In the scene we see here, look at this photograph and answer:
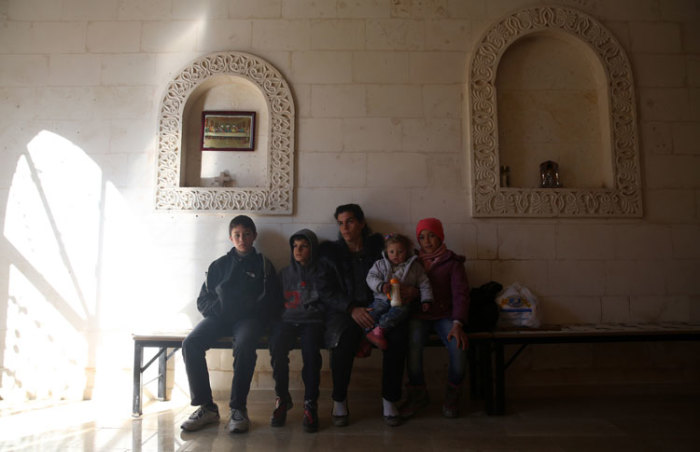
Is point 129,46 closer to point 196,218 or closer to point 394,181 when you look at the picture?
point 196,218

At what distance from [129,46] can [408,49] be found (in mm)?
2610

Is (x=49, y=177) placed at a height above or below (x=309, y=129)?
below

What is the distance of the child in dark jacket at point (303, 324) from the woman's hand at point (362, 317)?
25cm

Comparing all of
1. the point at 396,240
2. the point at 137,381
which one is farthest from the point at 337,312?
the point at 137,381

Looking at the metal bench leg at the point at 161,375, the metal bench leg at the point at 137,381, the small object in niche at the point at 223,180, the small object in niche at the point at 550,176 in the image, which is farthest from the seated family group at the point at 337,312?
the small object in niche at the point at 550,176

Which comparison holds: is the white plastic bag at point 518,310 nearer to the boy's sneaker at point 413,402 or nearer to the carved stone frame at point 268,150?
the boy's sneaker at point 413,402

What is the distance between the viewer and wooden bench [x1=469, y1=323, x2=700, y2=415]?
9.93ft

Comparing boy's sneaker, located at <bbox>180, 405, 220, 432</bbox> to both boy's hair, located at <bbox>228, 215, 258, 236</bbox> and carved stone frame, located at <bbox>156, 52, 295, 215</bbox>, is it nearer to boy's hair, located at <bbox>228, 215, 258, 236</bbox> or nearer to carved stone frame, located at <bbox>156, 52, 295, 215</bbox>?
boy's hair, located at <bbox>228, 215, 258, 236</bbox>

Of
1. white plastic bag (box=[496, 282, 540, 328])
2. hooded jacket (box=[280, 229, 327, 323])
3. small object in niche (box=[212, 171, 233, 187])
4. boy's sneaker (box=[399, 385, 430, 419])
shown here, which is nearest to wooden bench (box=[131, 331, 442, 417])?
hooded jacket (box=[280, 229, 327, 323])

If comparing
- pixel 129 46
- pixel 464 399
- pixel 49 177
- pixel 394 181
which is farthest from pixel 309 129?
pixel 464 399

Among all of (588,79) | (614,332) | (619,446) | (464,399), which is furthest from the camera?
(588,79)

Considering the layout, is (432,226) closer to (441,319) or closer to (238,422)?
(441,319)

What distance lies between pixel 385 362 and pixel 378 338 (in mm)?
186

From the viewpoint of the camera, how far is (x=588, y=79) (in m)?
3.93
